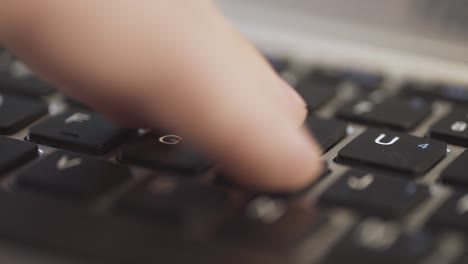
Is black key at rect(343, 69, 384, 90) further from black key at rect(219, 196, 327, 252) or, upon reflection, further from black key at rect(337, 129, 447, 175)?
black key at rect(219, 196, 327, 252)

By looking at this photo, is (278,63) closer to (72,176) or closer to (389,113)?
(389,113)

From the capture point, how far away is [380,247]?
0.30m

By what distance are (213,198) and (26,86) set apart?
219mm

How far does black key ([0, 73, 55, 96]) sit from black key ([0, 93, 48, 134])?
26mm

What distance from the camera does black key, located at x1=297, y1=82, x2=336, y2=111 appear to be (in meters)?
0.49

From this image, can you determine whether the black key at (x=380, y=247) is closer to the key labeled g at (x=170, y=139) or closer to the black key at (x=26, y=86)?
the key labeled g at (x=170, y=139)

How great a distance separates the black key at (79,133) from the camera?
1.32 ft

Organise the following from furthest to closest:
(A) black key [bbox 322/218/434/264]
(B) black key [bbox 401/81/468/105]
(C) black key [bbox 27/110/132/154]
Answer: (B) black key [bbox 401/81/468/105] → (C) black key [bbox 27/110/132/154] → (A) black key [bbox 322/218/434/264]

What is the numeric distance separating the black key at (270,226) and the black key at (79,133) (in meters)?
0.10

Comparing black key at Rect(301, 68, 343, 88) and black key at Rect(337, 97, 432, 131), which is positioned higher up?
black key at Rect(301, 68, 343, 88)

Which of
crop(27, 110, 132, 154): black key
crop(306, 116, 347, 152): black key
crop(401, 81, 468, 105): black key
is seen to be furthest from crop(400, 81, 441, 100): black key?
crop(27, 110, 132, 154): black key

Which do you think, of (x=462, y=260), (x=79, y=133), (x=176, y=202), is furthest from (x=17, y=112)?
(x=462, y=260)

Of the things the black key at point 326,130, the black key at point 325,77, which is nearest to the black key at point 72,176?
the black key at point 326,130

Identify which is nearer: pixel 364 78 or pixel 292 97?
pixel 292 97
